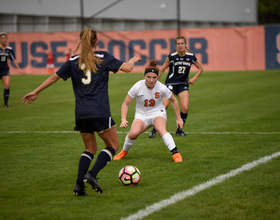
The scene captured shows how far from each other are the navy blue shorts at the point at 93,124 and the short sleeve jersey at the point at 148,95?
1754mm

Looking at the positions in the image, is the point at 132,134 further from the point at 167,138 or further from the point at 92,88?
the point at 92,88

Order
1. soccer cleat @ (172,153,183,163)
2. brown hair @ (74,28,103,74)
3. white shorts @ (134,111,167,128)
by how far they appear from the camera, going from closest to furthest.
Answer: brown hair @ (74,28,103,74), soccer cleat @ (172,153,183,163), white shorts @ (134,111,167,128)

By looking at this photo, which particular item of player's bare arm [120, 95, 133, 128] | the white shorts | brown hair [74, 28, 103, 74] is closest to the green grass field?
the white shorts

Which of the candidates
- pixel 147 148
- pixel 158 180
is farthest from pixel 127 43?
pixel 158 180

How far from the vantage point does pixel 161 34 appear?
30.2m

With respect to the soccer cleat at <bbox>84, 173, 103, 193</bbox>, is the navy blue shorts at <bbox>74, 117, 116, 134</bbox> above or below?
above

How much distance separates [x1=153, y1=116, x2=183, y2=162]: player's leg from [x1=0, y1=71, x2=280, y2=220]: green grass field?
198 millimetres

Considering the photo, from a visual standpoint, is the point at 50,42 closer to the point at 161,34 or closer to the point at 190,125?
the point at 161,34

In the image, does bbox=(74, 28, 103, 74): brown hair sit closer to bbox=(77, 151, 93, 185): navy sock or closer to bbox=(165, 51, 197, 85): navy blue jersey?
bbox=(77, 151, 93, 185): navy sock

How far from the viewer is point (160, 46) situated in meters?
30.3

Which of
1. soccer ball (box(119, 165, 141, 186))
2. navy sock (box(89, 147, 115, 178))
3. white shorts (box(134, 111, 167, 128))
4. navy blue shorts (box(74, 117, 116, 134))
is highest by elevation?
navy blue shorts (box(74, 117, 116, 134))

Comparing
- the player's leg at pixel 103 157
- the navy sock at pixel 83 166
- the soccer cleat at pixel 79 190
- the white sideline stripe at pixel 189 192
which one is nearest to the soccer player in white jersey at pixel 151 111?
the white sideline stripe at pixel 189 192

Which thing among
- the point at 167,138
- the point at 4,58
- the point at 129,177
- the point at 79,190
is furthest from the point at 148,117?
the point at 4,58

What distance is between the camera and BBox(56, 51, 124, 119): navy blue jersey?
4746mm
